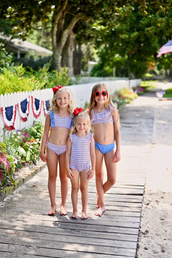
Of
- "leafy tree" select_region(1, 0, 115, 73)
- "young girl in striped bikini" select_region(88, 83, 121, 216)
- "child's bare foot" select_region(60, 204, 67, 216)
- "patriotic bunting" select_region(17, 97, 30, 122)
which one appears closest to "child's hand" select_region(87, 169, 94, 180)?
"young girl in striped bikini" select_region(88, 83, 121, 216)

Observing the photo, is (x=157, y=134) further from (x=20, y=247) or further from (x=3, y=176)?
(x=20, y=247)

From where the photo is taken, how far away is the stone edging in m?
4.89

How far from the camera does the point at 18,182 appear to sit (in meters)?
5.38

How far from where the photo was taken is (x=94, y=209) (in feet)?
14.9

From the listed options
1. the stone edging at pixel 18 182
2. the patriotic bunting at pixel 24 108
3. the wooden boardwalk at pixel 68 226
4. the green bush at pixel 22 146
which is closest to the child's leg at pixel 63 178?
Result: the wooden boardwalk at pixel 68 226

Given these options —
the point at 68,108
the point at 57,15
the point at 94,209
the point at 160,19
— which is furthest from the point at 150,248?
the point at 160,19

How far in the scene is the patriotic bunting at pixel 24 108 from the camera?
23.1 feet

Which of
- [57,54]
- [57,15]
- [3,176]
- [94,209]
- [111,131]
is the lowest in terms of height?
[94,209]

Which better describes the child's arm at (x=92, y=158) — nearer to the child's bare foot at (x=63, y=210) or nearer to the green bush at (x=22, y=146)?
the child's bare foot at (x=63, y=210)

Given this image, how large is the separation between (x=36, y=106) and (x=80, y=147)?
413 cm

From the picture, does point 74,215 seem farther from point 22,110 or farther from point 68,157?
point 22,110

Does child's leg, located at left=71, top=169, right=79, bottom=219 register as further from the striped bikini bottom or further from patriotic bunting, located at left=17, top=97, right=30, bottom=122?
patriotic bunting, located at left=17, top=97, right=30, bottom=122

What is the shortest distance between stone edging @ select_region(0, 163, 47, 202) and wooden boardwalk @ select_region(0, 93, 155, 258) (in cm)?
8

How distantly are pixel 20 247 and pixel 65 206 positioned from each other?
1.06 m
